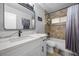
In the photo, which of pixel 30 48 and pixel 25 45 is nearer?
pixel 25 45

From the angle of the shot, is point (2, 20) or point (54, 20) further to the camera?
point (54, 20)

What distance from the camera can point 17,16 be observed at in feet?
3.36

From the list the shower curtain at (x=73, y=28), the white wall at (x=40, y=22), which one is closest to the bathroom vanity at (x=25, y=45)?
the white wall at (x=40, y=22)

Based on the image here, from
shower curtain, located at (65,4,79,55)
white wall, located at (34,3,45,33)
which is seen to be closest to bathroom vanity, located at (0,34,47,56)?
white wall, located at (34,3,45,33)

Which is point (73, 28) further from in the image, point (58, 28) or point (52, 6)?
point (52, 6)

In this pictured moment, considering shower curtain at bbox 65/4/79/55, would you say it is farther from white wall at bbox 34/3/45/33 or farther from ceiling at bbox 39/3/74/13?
white wall at bbox 34/3/45/33

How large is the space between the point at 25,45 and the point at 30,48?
0.47ft

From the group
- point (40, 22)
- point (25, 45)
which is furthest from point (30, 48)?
point (40, 22)

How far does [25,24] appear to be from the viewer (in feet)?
3.86

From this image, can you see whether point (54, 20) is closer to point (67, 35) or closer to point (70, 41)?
point (67, 35)

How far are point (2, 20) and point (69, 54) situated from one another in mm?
1204

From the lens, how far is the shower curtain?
1.13 meters

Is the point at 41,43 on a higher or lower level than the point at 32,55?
higher

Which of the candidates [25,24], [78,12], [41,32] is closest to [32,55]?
[41,32]
